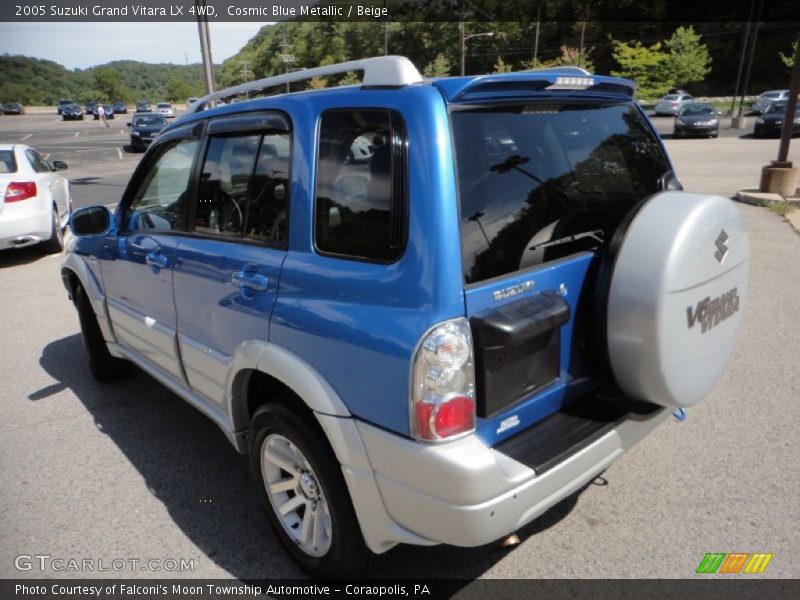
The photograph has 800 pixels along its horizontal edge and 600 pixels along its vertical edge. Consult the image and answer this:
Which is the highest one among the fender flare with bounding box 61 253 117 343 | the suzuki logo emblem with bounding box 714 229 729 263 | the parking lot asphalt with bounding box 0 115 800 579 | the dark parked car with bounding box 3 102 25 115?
the dark parked car with bounding box 3 102 25 115

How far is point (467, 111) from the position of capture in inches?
76.4

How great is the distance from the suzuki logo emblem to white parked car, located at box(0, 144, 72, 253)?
8483 millimetres

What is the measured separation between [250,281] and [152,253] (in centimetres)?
106

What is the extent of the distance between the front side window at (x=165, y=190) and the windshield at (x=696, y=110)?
92.3 ft

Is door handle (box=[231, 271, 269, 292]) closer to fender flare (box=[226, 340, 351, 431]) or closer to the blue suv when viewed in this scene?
the blue suv

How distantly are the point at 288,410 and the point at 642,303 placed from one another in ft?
4.52

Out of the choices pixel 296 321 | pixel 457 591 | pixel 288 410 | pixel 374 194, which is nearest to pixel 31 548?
pixel 288 410

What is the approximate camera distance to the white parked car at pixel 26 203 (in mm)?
7699

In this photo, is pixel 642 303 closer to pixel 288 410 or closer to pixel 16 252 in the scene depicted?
pixel 288 410

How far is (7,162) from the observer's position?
323 inches

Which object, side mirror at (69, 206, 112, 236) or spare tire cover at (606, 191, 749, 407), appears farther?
side mirror at (69, 206, 112, 236)

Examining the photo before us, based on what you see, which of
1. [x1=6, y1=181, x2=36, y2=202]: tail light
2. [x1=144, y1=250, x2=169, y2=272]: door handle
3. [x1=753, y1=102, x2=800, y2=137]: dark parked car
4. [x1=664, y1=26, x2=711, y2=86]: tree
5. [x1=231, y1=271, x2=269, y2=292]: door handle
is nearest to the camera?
[x1=231, y1=271, x2=269, y2=292]: door handle

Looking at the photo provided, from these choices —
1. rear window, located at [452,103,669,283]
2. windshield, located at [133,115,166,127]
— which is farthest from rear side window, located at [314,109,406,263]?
windshield, located at [133,115,166,127]

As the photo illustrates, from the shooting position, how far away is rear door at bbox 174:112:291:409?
2.33 m
